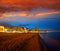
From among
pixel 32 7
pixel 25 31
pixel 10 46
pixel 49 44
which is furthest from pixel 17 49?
pixel 32 7

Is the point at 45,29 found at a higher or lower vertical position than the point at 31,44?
higher

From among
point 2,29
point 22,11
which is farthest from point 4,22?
point 22,11

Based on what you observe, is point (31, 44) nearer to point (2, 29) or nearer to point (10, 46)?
point (10, 46)

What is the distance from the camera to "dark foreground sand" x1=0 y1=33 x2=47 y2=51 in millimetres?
2949

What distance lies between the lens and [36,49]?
2.94 meters

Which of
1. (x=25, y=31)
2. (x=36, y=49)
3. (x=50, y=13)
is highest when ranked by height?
(x=50, y=13)

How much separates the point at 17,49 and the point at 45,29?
1.69 ft

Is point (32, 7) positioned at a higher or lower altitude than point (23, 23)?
higher

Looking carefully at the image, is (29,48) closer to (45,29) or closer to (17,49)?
(17,49)

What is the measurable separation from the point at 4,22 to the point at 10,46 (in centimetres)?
38

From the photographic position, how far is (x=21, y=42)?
2.98m

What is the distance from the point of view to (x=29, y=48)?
2.97 m

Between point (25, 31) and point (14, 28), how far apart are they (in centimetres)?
17

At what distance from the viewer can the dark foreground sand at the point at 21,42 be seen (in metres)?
2.95
